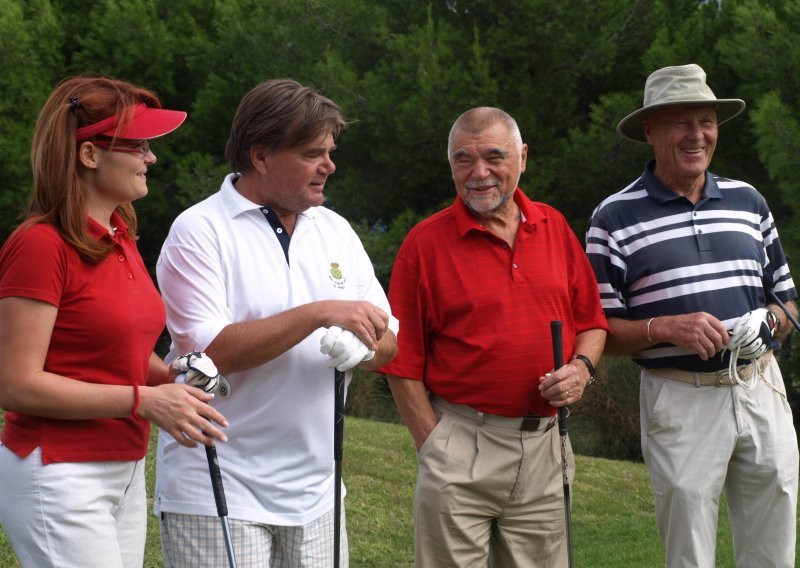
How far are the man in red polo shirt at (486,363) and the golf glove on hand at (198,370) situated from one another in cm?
94

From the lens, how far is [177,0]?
51.7ft

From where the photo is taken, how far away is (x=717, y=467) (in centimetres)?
408

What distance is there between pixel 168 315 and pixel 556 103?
9624 millimetres

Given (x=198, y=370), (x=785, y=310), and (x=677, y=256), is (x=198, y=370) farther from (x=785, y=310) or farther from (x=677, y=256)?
(x=785, y=310)

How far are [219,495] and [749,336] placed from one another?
1.96 meters

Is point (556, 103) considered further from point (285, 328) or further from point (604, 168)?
point (285, 328)

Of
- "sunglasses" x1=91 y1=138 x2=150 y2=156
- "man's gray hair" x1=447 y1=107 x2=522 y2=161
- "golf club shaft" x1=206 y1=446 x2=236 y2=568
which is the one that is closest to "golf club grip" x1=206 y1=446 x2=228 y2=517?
"golf club shaft" x1=206 y1=446 x2=236 y2=568

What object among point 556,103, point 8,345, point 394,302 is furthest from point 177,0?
point 8,345

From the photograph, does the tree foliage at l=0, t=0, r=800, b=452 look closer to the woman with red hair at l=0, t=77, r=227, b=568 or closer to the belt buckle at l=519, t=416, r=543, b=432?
the belt buckle at l=519, t=416, r=543, b=432

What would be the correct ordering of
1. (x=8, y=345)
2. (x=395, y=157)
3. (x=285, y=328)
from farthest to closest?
(x=395, y=157) → (x=285, y=328) → (x=8, y=345)

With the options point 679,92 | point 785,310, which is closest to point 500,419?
point 785,310

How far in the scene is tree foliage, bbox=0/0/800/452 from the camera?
36.1 ft

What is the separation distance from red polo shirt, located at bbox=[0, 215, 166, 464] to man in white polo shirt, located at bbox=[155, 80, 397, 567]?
28cm

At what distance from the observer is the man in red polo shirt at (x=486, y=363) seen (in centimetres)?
372
